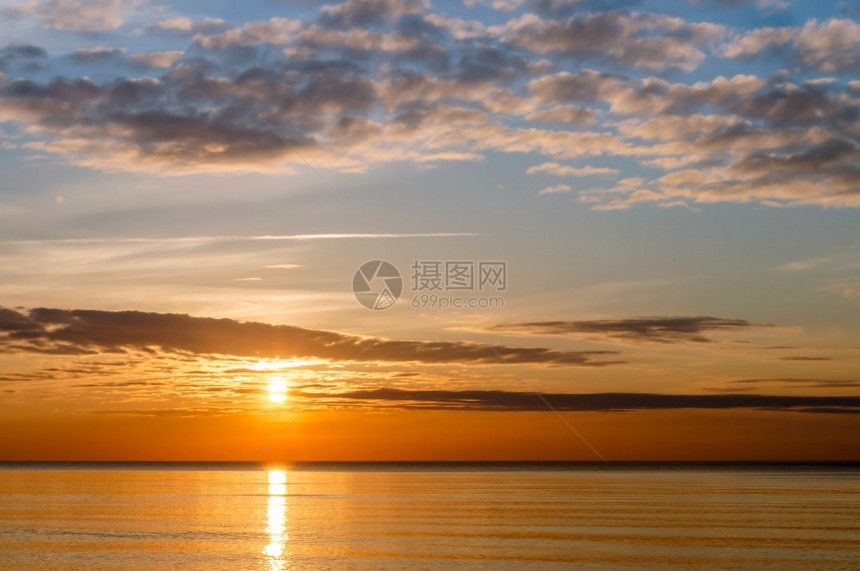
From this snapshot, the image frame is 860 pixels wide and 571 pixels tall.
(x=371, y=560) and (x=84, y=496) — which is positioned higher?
(x=371, y=560)

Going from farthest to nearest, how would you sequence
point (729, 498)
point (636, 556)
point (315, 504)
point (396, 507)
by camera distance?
point (729, 498) < point (315, 504) < point (396, 507) < point (636, 556)

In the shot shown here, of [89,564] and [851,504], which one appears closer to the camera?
[89,564]

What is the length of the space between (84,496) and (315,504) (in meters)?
27.3

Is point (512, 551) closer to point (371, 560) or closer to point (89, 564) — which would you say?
point (371, 560)

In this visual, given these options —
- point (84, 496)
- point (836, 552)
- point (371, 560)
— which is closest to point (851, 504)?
point (836, 552)

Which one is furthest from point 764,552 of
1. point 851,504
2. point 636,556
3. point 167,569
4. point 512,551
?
point 851,504

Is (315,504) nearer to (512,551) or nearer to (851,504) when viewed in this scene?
(512,551)

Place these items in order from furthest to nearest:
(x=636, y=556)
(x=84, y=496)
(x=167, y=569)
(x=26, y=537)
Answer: (x=84, y=496) → (x=26, y=537) → (x=636, y=556) → (x=167, y=569)

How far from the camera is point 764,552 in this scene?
43.1 meters

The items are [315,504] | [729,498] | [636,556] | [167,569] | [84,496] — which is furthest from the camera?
[84,496]

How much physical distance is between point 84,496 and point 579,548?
199 ft

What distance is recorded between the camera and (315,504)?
75.5 meters

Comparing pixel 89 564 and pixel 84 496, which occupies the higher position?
pixel 89 564

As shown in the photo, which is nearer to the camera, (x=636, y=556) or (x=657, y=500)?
(x=636, y=556)
